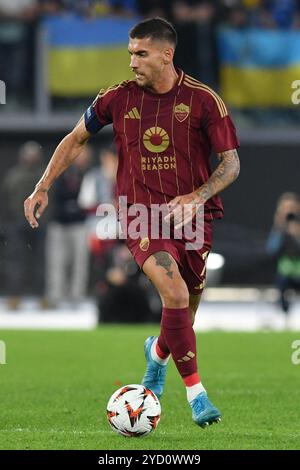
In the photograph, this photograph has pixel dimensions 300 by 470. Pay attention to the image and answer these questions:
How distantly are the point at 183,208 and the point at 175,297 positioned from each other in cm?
53

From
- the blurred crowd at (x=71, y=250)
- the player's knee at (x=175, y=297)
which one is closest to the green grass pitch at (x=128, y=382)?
→ the blurred crowd at (x=71, y=250)

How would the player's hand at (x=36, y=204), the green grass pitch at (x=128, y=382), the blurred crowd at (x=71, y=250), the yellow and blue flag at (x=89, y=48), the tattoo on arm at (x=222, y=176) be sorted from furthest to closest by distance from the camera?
the yellow and blue flag at (x=89, y=48), the blurred crowd at (x=71, y=250), the player's hand at (x=36, y=204), the tattoo on arm at (x=222, y=176), the green grass pitch at (x=128, y=382)

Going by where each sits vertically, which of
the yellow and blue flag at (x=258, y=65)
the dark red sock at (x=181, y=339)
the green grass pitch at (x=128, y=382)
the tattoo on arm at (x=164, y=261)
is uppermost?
the yellow and blue flag at (x=258, y=65)

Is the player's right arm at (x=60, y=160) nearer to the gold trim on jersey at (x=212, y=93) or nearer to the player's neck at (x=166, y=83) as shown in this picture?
the player's neck at (x=166, y=83)

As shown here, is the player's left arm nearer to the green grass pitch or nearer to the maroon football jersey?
the maroon football jersey

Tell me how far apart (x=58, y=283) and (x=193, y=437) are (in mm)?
12405

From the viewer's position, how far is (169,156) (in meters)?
8.58

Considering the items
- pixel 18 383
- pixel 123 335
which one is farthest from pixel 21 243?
pixel 18 383

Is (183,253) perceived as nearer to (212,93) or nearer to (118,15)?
(212,93)

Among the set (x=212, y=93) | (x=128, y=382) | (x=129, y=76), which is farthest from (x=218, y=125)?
(x=129, y=76)

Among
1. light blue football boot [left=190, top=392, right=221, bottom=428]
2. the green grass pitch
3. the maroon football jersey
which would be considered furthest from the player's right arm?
light blue football boot [left=190, top=392, right=221, bottom=428]

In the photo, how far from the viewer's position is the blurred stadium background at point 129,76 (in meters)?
21.5

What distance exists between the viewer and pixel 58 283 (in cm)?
2034
